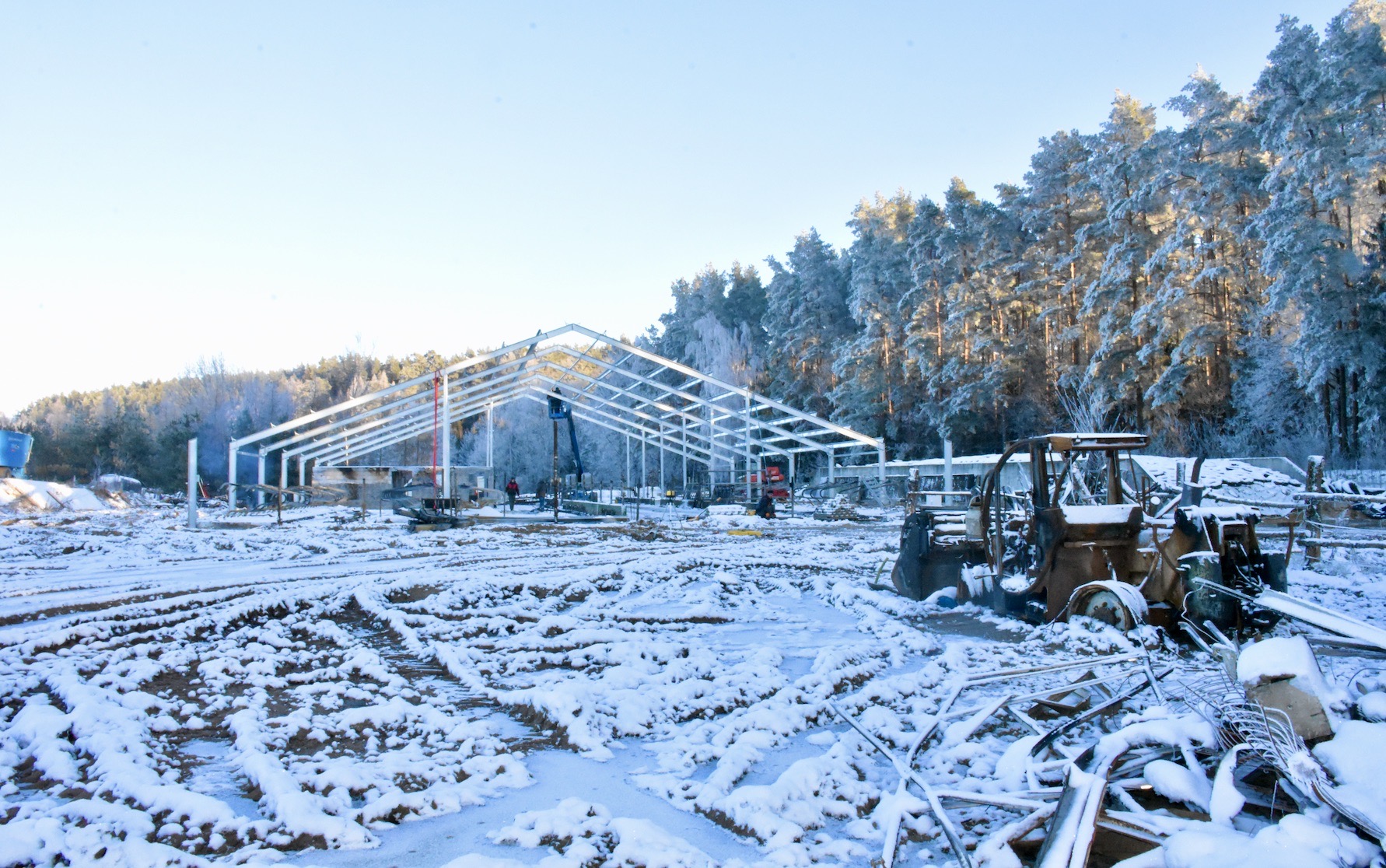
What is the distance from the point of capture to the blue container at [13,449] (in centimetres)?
3775

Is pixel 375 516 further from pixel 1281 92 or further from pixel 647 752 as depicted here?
pixel 1281 92

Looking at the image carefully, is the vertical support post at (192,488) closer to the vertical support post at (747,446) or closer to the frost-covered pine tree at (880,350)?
the vertical support post at (747,446)

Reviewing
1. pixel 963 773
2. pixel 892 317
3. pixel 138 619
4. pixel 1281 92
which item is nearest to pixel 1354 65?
pixel 1281 92

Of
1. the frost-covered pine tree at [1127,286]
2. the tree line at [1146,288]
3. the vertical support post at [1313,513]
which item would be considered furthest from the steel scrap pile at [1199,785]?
the frost-covered pine tree at [1127,286]

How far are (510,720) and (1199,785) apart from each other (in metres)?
3.66

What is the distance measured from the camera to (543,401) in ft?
119

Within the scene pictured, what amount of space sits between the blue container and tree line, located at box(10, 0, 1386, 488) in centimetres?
1845

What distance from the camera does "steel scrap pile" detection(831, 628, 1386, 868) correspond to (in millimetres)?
2541

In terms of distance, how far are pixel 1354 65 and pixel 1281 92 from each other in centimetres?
199

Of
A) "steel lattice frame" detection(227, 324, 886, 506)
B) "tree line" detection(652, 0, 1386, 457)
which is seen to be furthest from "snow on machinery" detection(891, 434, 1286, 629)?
"steel lattice frame" detection(227, 324, 886, 506)

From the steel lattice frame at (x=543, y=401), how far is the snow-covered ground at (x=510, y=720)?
59.7 feet

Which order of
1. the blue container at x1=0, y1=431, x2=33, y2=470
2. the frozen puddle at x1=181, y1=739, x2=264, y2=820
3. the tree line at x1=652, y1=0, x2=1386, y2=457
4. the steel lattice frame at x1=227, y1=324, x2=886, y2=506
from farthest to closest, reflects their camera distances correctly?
the blue container at x1=0, y1=431, x2=33, y2=470
the steel lattice frame at x1=227, y1=324, x2=886, y2=506
the tree line at x1=652, y1=0, x2=1386, y2=457
the frozen puddle at x1=181, y1=739, x2=264, y2=820

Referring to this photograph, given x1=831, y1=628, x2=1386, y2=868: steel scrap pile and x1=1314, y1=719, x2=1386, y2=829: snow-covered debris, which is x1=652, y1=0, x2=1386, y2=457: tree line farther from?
x1=1314, y1=719, x2=1386, y2=829: snow-covered debris

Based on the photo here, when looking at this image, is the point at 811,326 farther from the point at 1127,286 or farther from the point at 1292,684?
the point at 1292,684
